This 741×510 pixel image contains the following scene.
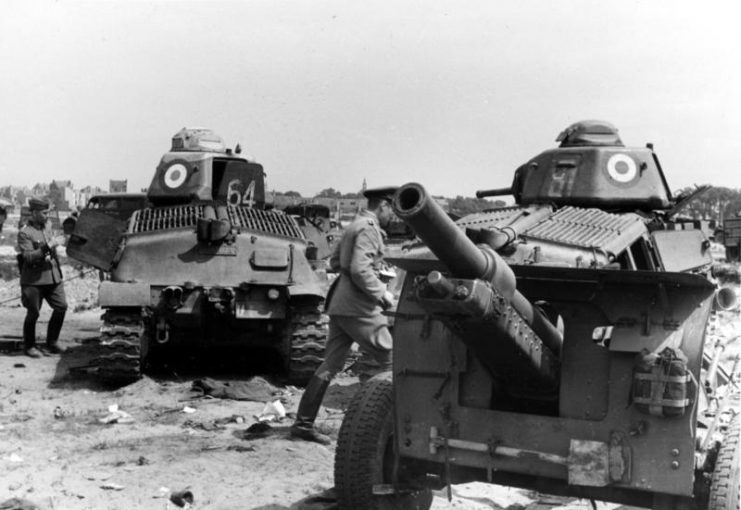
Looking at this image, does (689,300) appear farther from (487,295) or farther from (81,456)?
(81,456)

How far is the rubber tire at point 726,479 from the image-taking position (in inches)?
177

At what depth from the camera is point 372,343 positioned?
6980mm

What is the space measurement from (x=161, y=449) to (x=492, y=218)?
9.71 feet

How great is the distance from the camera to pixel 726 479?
4.54 meters

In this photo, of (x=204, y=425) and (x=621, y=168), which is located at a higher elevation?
(x=621, y=168)

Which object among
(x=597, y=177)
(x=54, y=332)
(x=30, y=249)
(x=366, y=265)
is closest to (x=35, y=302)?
(x=30, y=249)

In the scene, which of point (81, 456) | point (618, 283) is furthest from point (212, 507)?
point (618, 283)

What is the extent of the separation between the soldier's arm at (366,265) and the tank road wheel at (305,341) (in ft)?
9.25

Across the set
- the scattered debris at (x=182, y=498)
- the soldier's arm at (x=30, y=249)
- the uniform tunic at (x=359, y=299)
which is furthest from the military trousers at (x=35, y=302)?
the scattered debris at (x=182, y=498)

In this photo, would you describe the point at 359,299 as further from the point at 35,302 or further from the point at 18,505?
the point at 35,302

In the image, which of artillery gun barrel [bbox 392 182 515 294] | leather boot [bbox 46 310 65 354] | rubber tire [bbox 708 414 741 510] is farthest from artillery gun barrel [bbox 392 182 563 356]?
leather boot [bbox 46 310 65 354]

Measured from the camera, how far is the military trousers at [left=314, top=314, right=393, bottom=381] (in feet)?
22.9

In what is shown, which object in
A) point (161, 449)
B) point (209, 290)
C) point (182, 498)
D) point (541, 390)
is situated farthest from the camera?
point (209, 290)

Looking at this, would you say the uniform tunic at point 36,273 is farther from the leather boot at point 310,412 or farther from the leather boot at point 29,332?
the leather boot at point 310,412
